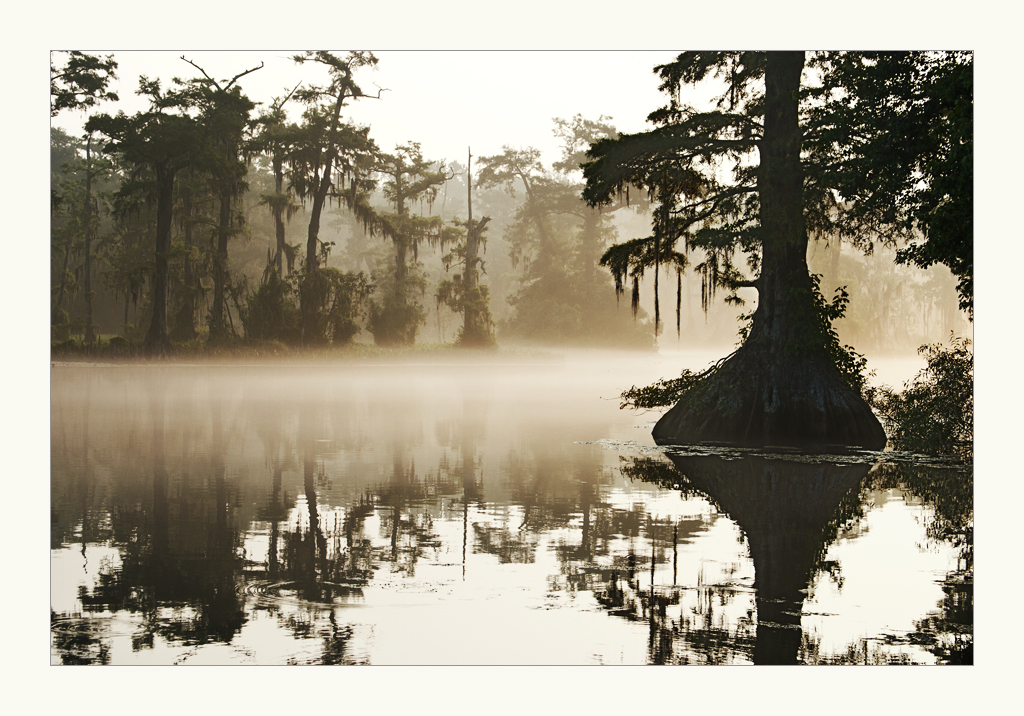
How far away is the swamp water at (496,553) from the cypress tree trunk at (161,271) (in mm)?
25067

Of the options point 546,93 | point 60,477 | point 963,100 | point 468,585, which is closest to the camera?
point 468,585

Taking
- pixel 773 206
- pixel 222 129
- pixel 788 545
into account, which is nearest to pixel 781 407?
pixel 773 206

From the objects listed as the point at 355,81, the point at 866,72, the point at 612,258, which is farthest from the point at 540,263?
the point at 866,72

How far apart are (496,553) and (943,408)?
8.23 m

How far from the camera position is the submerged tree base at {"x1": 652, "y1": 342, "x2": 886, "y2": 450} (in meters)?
14.9

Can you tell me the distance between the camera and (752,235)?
15.9 meters

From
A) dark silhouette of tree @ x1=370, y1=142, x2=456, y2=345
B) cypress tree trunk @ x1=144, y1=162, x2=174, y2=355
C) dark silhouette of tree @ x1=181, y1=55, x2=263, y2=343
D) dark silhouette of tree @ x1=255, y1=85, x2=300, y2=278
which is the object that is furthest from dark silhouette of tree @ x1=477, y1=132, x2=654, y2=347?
cypress tree trunk @ x1=144, y1=162, x2=174, y2=355

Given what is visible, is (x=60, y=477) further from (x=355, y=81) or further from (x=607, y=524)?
(x=355, y=81)

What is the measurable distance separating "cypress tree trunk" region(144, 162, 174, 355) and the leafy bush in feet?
107

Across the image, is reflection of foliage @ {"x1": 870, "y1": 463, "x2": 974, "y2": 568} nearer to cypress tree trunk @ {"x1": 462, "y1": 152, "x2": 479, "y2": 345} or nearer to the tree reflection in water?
the tree reflection in water

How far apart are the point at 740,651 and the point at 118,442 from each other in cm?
1219

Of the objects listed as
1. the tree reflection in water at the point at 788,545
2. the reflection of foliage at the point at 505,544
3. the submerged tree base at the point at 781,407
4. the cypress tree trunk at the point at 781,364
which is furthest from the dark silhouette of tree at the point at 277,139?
the reflection of foliage at the point at 505,544

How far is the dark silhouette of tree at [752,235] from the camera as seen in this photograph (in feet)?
49.3

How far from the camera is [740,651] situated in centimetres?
555
